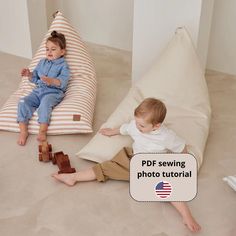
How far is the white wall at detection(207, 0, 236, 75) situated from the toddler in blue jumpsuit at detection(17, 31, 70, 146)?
110 cm

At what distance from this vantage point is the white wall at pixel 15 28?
3064 millimetres

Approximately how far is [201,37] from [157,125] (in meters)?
1.04

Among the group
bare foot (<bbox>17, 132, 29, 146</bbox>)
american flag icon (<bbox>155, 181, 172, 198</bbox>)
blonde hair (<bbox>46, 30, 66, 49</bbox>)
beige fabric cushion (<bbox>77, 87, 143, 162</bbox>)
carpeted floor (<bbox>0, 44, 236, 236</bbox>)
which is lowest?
carpeted floor (<bbox>0, 44, 236, 236</bbox>)

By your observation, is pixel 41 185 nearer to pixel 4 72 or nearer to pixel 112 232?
pixel 112 232


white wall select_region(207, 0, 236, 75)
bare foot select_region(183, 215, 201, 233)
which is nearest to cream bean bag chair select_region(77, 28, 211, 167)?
bare foot select_region(183, 215, 201, 233)

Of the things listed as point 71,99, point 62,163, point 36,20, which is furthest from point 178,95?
point 36,20

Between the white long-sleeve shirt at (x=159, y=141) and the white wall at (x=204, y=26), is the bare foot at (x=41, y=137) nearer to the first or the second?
the white long-sleeve shirt at (x=159, y=141)

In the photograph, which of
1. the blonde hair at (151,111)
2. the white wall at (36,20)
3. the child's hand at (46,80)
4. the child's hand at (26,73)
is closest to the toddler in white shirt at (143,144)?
the blonde hair at (151,111)

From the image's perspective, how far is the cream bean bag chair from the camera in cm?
203

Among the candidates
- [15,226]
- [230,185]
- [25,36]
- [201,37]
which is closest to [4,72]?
[25,36]

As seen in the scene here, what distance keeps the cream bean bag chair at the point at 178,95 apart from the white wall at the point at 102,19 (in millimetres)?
1111

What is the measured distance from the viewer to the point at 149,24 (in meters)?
2.57

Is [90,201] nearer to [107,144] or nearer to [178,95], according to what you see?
[107,144]

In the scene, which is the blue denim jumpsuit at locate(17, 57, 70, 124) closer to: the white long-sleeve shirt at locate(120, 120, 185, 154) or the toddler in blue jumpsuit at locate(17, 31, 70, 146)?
the toddler in blue jumpsuit at locate(17, 31, 70, 146)
